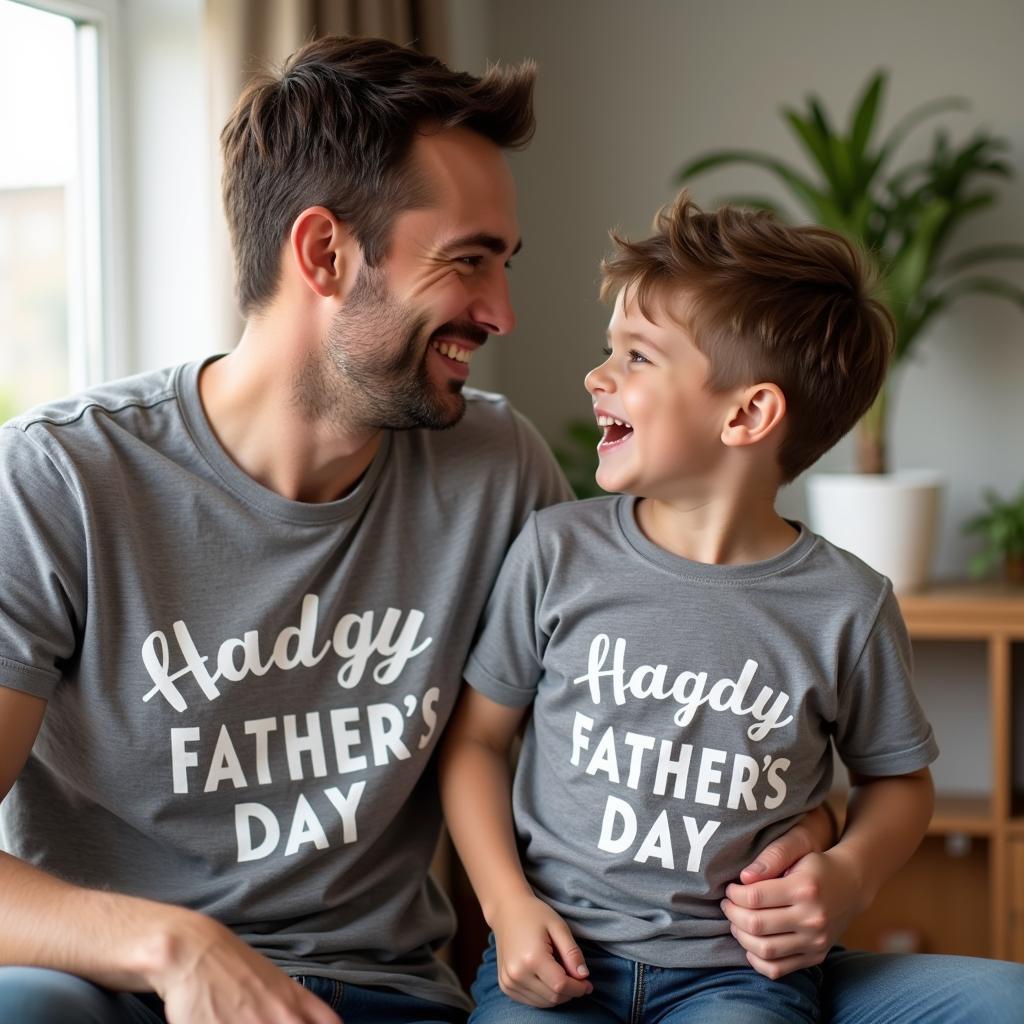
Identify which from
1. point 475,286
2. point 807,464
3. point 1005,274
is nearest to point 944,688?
point 1005,274

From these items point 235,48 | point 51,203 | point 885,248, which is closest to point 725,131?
point 885,248

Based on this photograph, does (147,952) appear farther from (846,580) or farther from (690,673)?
(846,580)

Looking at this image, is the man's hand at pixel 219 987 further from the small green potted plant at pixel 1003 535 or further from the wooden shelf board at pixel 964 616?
the small green potted plant at pixel 1003 535

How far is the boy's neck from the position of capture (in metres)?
1.50

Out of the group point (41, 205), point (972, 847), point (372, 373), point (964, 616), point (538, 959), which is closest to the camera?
point (538, 959)

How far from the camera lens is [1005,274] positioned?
3.03m

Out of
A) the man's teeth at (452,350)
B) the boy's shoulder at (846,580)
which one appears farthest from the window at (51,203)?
the boy's shoulder at (846,580)

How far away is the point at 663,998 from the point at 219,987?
477mm

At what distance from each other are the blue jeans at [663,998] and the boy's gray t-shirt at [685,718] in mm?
18

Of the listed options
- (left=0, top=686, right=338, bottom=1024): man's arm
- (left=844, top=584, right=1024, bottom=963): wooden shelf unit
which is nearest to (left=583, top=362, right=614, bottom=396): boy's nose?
(left=0, top=686, right=338, bottom=1024): man's arm

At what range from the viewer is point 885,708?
1461 millimetres

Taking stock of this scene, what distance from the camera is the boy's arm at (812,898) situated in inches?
52.7

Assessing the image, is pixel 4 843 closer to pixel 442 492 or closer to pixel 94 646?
pixel 94 646

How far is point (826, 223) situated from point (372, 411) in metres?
1.54
